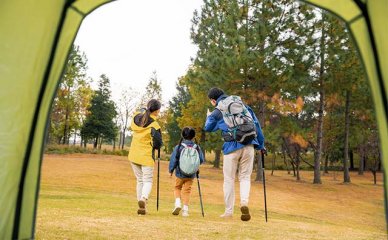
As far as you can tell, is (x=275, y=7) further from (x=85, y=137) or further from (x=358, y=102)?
(x=85, y=137)

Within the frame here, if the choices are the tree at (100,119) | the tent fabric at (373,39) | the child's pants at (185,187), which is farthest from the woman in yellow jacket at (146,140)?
the tree at (100,119)

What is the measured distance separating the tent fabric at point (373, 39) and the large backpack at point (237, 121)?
2.45 metres

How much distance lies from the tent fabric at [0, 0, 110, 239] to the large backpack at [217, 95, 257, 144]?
2.58m

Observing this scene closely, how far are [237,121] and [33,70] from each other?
2.90 metres

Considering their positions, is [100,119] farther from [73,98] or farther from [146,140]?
[146,140]

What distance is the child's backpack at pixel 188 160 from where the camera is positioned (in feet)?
20.9

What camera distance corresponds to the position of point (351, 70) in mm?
20594

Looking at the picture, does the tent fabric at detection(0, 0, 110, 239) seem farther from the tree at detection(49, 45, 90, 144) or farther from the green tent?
the tree at detection(49, 45, 90, 144)

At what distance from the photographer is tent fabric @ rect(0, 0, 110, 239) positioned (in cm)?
291

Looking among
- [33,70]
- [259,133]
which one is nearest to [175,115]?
[259,133]

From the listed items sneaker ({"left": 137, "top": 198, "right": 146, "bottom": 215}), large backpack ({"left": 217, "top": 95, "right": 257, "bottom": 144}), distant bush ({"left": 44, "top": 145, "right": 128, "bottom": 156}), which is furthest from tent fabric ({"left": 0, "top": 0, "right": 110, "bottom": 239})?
distant bush ({"left": 44, "top": 145, "right": 128, "bottom": 156})

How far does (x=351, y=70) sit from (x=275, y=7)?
475 cm

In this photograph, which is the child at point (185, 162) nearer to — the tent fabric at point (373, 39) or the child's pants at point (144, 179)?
the child's pants at point (144, 179)

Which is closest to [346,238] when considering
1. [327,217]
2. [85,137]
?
[327,217]
